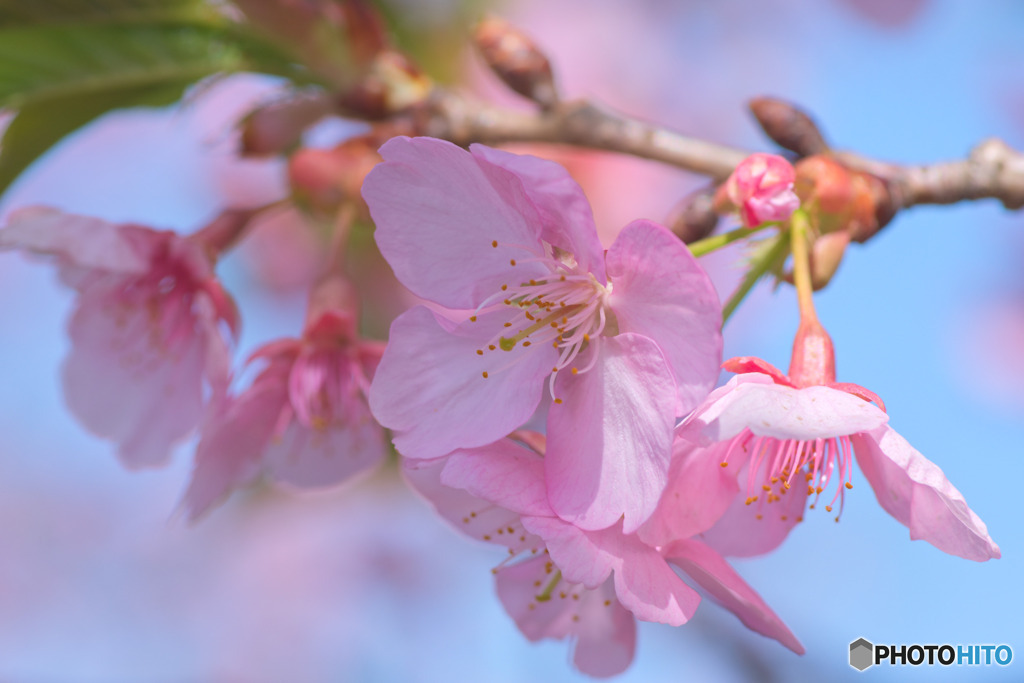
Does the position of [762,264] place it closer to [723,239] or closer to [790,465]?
[723,239]

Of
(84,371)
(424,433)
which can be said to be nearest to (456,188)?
(424,433)

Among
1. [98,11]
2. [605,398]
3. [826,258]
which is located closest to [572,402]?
[605,398]

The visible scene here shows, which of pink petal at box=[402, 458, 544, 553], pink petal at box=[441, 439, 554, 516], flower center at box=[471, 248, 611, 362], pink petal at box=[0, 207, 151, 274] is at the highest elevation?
flower center at box=[471, 248, 611, 362]

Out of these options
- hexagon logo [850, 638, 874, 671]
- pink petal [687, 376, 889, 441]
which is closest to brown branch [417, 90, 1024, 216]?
pink petal [687, 376, 889, 441]

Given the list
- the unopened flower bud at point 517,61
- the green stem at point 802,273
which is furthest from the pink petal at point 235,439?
the green stem at point 802,273

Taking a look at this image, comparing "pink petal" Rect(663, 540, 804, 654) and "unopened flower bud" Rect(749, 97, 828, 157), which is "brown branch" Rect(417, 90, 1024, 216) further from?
"pink petal" Rect(663, 540, 804, 654)

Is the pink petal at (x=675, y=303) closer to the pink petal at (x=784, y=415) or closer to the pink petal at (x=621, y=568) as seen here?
the pink petal at (x=784, y=415)

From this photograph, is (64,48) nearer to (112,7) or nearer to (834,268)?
(112,7)
